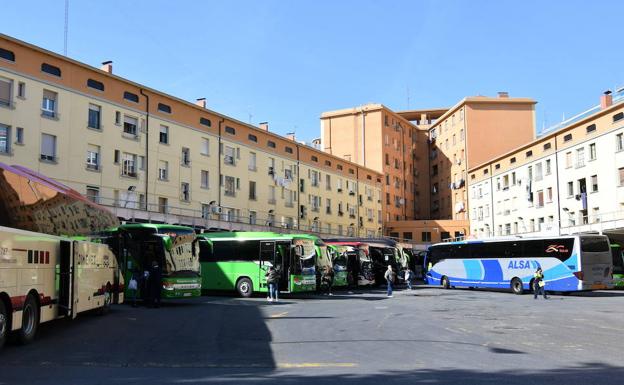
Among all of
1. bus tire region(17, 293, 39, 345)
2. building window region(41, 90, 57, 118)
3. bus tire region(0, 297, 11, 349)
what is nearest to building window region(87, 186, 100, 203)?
building window region(41, 90, 57, 118)

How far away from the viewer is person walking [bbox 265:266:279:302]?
82.5 ft

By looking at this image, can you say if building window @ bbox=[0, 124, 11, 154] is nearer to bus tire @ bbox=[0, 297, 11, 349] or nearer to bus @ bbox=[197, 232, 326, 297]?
bus @ bbox=[197, 232, 326, 297]

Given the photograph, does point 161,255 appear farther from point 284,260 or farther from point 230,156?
point 230,156

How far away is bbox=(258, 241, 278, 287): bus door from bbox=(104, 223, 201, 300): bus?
4774mm

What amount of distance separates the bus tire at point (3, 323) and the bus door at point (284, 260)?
1718cm

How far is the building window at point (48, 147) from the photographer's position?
3388cm

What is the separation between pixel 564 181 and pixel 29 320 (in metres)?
51.0

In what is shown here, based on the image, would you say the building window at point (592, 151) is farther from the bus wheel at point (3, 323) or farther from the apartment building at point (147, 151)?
the bus wheel at point (3, 323)

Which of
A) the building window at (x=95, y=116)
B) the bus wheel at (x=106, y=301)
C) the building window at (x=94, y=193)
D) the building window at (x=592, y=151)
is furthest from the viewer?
the building window at (x=592, y=151)

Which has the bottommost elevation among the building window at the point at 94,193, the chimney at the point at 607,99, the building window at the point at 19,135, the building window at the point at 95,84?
the building window at the point at 94,193

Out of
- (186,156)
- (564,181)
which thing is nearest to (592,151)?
(564,181)

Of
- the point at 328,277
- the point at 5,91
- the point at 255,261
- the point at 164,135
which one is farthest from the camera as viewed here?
Answer: the point at 164,135

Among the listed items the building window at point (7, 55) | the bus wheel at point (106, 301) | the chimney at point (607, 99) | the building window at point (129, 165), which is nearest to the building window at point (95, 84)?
the building window at point (129, 165)

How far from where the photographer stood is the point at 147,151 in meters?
41.8
